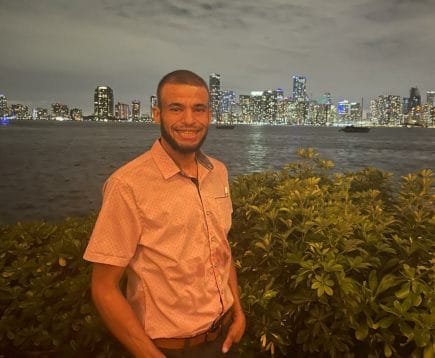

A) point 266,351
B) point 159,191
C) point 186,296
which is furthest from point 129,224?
point 266,351

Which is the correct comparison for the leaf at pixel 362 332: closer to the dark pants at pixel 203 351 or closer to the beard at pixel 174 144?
the dark pants at pixel 203 351

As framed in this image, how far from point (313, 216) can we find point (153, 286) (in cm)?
182

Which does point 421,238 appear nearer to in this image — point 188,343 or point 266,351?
point 266,351

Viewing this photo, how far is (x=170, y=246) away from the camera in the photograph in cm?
215

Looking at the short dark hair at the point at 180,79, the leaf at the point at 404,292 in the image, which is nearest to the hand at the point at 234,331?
the leaf at the point at 404,292

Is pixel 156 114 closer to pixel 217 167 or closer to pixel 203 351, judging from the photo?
pixel 217 167

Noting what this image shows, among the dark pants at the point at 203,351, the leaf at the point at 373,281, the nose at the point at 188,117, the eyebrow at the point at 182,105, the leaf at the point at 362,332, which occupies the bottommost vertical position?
the leaf at the point at 362,332

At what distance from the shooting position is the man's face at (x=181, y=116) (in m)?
2.37

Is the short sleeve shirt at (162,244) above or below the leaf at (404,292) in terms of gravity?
above

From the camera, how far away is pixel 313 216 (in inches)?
137

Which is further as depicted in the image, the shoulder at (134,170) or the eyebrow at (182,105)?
the eyebrow at (182,105)

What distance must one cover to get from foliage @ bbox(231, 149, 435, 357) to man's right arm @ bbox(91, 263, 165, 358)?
1.18m

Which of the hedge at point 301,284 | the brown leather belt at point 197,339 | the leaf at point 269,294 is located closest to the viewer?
the brown leather belt at point 197,339

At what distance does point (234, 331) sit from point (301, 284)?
0.77m
